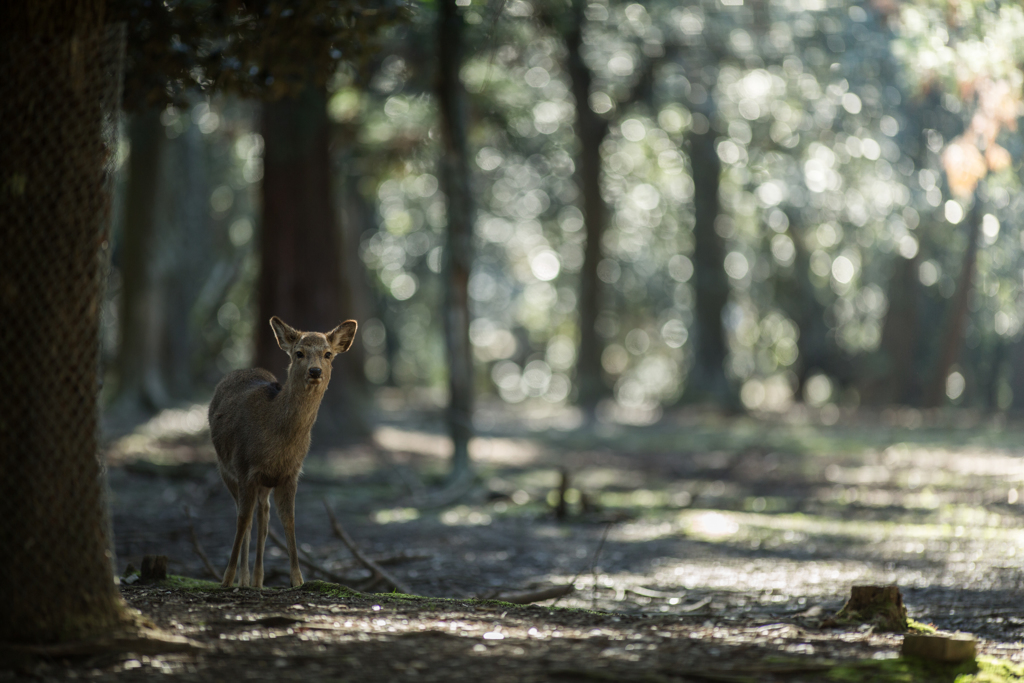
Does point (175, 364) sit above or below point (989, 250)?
below

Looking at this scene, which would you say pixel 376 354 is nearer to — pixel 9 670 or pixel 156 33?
pixel 156 33

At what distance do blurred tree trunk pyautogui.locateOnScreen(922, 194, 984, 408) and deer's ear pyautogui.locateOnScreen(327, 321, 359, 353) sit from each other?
1994 cm

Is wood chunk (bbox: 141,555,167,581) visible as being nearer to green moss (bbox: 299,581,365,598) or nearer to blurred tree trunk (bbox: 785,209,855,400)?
green moss (bbox: 299,581,365,598)

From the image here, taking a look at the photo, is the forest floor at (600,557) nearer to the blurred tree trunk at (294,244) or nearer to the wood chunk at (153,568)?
the wood chunk at (153,568)

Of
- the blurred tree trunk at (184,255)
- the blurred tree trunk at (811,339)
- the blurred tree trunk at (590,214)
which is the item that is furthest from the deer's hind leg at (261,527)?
the blurred tree trunk at (811,339)

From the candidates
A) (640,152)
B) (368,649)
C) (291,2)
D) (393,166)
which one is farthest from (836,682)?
(640,152)

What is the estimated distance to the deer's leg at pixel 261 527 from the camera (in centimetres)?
728

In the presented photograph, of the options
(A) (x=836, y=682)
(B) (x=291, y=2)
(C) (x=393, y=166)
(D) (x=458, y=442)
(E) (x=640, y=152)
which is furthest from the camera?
(E) (x=640, y=152)

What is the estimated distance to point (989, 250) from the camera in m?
28.7

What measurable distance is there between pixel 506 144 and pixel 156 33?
22.3 metres

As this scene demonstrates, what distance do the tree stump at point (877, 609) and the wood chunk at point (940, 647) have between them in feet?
2.67

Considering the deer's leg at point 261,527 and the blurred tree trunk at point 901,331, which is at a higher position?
the blurred tree trunk at point 901,331

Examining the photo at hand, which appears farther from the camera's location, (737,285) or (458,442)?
(737,285)

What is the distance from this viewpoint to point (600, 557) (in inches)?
414
